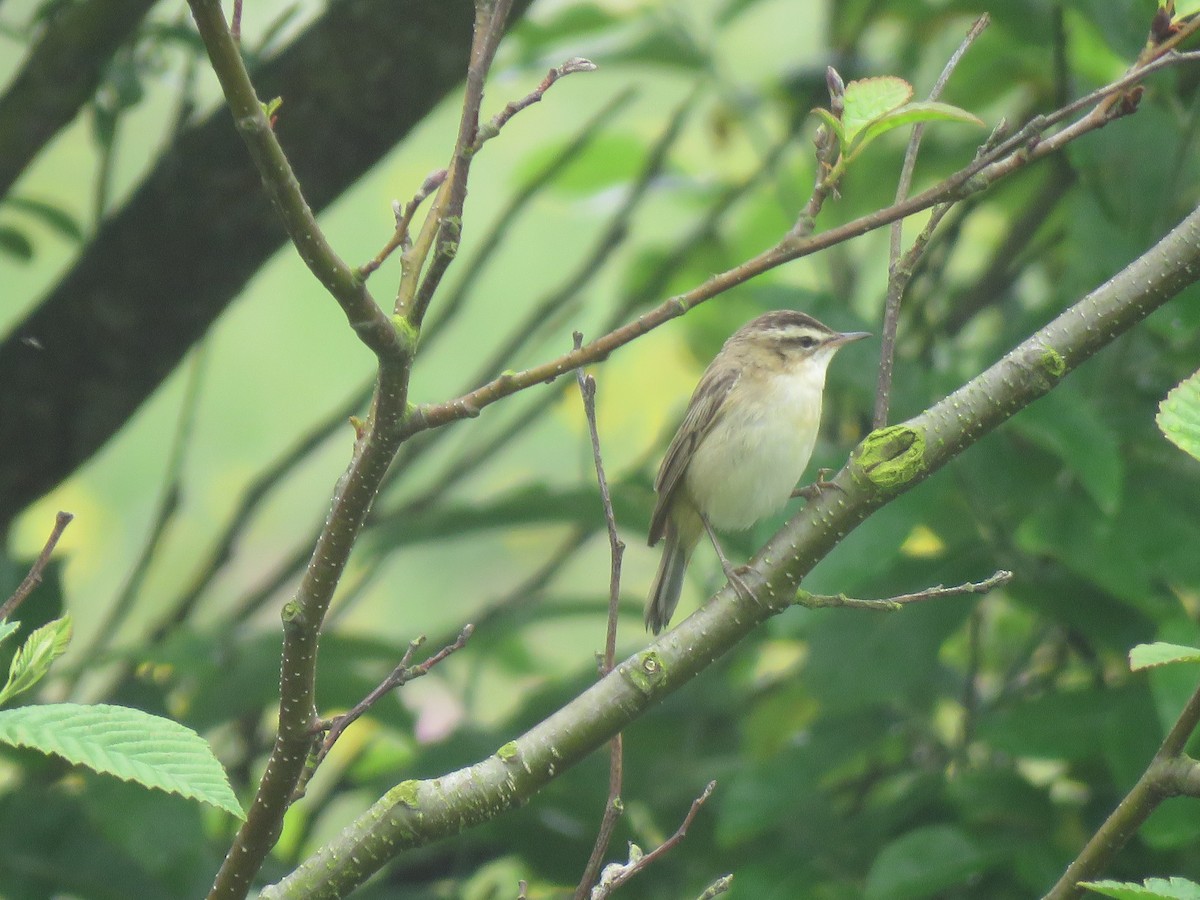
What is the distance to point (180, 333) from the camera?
3717mm

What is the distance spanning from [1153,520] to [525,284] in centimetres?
497

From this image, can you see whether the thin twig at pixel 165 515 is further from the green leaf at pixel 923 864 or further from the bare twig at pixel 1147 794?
the bare twig at pixel 1147 794

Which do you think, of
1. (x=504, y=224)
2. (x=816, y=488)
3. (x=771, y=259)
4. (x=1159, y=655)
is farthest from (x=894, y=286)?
(x=504, y=224)

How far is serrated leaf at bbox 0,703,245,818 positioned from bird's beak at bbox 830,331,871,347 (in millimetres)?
2405

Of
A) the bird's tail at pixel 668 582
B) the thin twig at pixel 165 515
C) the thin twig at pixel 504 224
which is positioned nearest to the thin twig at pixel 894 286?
the bird's tail at pixel 668 582

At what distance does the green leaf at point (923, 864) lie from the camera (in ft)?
9.71

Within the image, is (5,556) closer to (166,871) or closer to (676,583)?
(166,871)

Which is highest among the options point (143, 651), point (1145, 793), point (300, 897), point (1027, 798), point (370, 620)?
point (370, 620)

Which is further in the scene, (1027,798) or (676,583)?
(676,583)

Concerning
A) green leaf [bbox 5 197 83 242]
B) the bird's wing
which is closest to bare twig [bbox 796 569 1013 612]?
the bird's wing

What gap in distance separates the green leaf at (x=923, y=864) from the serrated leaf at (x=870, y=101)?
6.20 ft

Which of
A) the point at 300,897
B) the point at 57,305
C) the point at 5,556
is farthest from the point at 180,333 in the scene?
the point at 300,897

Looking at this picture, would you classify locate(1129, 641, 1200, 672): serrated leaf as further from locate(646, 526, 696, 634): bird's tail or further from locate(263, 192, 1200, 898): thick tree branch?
locate(646, 526, 696, 634): bird's tail

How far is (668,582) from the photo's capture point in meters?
4.12
